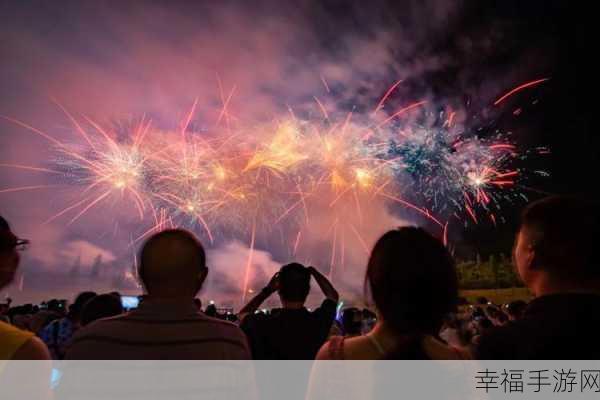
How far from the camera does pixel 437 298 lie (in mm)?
1717

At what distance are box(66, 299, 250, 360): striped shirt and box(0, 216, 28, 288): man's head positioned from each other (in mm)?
500

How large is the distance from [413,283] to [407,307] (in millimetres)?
92

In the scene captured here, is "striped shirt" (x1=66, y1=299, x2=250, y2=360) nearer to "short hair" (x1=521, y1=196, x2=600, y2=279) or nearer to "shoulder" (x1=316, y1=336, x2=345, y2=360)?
"shoulder" (x1=316, y1=336, x2=345, y2=360)

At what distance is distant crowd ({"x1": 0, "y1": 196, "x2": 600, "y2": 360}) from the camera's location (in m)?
1.71

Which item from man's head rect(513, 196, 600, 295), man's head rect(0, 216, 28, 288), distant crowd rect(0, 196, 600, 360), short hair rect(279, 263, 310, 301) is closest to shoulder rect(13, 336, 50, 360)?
distant crowd rect(0, 196, 600, 360)

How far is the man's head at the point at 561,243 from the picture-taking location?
1.88 metres

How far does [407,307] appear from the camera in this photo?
66.7 inches

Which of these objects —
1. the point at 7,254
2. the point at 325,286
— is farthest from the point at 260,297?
the point at 7,254
